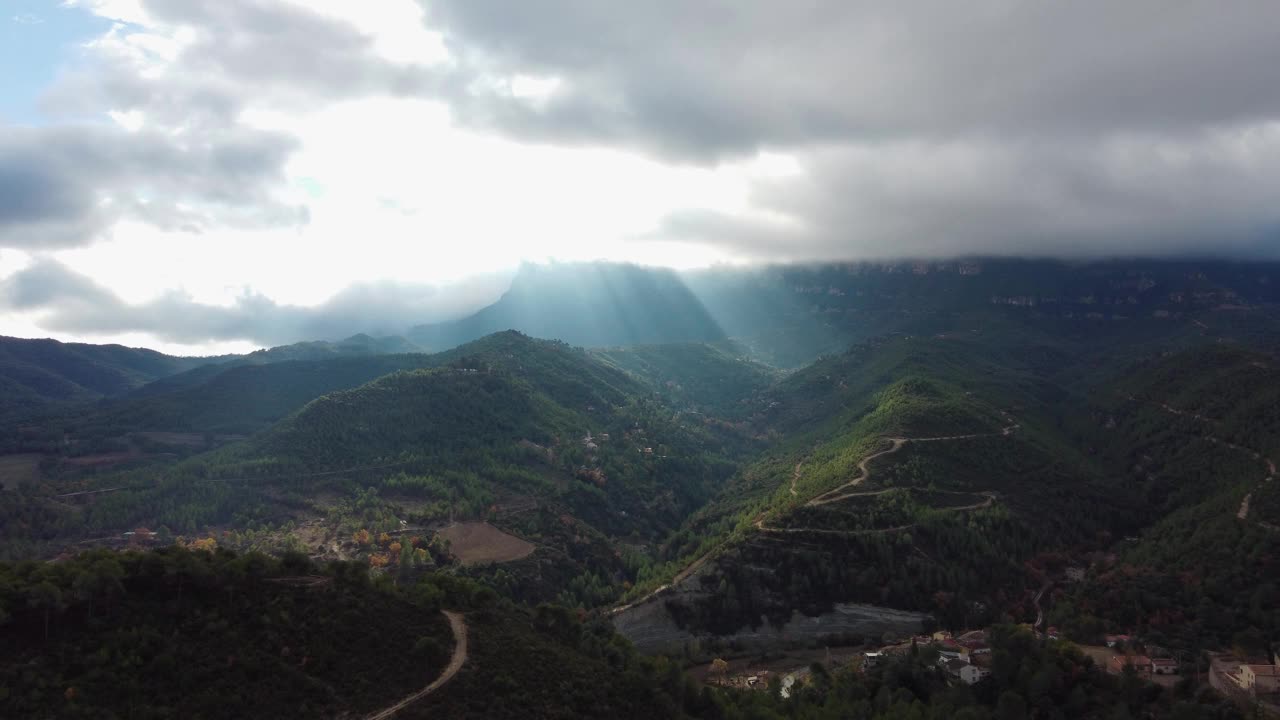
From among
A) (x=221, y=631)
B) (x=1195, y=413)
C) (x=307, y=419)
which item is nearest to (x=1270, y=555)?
(x=1195, y=413)

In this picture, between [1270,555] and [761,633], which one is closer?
[1270,555]

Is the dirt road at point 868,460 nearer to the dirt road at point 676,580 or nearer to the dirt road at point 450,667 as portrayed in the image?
the dirt road at point 676,580

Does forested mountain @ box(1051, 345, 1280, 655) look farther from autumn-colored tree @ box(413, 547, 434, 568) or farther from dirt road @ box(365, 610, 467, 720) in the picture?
autumn-colored tree @ box(413, 547, 434, 568)

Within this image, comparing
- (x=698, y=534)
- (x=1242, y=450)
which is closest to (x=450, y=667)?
(x=698, y=534)

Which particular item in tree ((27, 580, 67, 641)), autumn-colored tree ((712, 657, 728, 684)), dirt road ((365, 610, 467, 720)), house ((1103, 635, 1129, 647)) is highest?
tree ((27, 580, 67, 641))

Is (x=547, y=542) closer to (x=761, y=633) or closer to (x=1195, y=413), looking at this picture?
(x=761, y=633)

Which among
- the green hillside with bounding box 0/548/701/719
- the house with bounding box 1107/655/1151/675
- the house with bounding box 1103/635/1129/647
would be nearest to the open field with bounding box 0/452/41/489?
the green hillside with bounding box 0/548/701/719
